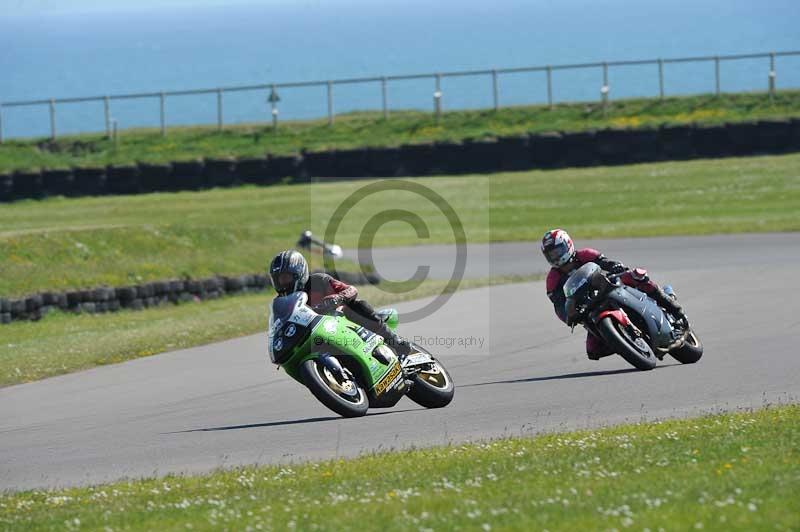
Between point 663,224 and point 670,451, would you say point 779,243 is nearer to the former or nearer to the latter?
point 663,224

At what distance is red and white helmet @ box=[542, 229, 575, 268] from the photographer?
12141 millimetres

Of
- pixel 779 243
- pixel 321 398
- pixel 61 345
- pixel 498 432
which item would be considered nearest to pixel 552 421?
pixel 498 432

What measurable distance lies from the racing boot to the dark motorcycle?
182 mm

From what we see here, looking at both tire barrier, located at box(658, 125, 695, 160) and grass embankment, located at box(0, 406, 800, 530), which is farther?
tire barrier, located at box(658, 125, 695, 160)

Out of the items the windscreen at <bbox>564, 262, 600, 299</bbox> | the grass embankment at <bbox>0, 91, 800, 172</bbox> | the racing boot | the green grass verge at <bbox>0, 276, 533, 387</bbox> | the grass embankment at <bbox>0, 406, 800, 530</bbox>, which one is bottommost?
the green grass verge at <bbox>0, 276, 533, 387</bbox>

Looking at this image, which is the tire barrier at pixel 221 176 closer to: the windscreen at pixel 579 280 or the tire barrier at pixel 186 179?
the tire barrier at pixel 186 179

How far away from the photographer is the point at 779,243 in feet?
76.8

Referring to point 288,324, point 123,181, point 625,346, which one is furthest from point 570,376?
point 123,181

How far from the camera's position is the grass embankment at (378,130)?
37219 millimetres

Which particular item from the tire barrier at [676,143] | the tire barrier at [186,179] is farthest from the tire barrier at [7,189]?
the tire barrier at [676,143]

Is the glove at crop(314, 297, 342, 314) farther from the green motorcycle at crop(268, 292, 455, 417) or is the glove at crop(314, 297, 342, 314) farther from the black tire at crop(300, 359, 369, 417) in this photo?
the black tire at crop(300, 359, 369, 417)

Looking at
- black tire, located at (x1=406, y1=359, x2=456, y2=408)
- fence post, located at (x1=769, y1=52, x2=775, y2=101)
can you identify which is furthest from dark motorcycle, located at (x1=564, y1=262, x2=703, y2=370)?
fence post, located at (x1=769, y1=52, x2=775, y2=101)

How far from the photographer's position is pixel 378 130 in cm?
4000

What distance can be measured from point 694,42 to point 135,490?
140820 millimetres
